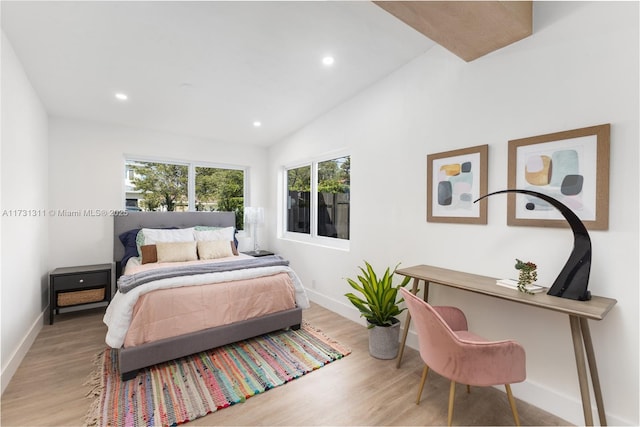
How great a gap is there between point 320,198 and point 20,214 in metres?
3.08

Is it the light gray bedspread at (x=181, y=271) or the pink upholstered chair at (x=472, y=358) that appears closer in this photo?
the pink upholstered chair at (x=472, y=358)

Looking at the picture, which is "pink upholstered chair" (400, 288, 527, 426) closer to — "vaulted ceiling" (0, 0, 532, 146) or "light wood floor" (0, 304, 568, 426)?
"light wood floor" (0, 304, 568, 426)

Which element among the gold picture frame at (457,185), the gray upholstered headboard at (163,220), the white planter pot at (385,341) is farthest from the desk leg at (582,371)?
the gray upholstered headboard at (163,220)

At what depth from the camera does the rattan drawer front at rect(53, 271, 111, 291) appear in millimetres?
3275

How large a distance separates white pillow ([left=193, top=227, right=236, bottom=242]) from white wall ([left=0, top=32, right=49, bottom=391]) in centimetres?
165

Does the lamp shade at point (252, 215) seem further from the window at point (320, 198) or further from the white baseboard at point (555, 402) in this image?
the white baseboard at point (555, 402)

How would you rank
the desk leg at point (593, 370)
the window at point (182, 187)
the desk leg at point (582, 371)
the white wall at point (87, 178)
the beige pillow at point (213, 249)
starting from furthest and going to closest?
the window at point (182, 187) → the beige pillow at point (213, 249) → the white wall at point (87, 178) → the desk leg at point (593, 370) → the desk leg at point (582, 371)

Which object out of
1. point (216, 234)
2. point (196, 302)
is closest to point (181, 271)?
point (196, 302)

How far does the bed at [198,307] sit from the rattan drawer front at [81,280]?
458 mm

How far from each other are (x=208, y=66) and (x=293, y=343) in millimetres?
2671

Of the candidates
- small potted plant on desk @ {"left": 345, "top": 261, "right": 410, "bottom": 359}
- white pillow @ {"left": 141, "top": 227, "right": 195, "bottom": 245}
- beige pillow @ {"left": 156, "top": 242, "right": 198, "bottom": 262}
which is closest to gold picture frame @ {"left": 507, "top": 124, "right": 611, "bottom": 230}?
small potted plant on desk @ {"left": 345, "top": 261, "right": 410, "bottom": 359}

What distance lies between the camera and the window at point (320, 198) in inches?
147

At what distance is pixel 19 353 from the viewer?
2398 millimetres

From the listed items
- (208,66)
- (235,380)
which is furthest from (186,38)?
(235,380)
